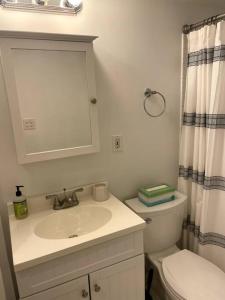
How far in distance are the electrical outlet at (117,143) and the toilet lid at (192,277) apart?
2.64 ft

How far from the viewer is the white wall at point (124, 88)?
1.34m

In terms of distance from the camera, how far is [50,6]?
1262 millimetres

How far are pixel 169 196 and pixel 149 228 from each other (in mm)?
277

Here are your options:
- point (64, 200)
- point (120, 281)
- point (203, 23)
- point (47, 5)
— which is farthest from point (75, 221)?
point (203, 23)

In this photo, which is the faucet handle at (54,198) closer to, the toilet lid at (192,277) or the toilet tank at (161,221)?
the toilet tank at (161,221)

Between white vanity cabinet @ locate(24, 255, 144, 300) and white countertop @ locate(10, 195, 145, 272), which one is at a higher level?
white countertop @ locate(10, 195, 145, 272)

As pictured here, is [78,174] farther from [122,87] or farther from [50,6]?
[50,6]

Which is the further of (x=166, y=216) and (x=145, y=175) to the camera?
(x=145, y=175)

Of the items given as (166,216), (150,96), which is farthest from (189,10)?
(166,216)

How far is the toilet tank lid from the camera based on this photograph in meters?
1.52

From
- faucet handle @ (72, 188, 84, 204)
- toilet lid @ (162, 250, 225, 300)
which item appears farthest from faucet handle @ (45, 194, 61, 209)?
toilet lid @ (162, 250, 225, 300)

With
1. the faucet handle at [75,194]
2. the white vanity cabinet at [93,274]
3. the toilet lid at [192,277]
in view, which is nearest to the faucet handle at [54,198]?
the faucet handle at [75,194]

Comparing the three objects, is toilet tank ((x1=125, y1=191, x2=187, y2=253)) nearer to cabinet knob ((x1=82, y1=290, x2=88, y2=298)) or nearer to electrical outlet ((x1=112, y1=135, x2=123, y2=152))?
electrical outlet ((x1=112, y1=135, x2=123, y2=152))

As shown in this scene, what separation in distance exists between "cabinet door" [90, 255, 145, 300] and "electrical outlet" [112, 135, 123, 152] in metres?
0.72
